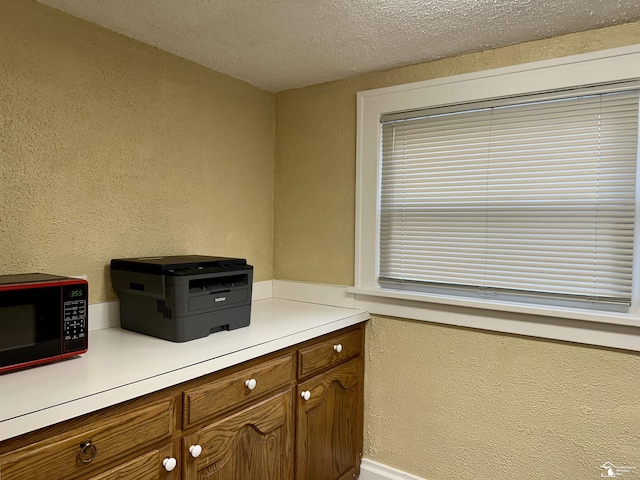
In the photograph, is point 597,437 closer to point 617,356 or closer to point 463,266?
point 617,356

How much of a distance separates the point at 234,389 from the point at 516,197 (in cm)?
136

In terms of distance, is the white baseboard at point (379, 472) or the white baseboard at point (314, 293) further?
the white baseboard at point (314, 293)

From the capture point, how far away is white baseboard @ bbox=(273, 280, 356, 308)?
7.86 ft

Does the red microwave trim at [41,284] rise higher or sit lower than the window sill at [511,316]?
higher

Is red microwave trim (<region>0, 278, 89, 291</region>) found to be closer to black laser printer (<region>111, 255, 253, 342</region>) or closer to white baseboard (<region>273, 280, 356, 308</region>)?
black laser printer (<region>111, 255, 253, 342</region>)

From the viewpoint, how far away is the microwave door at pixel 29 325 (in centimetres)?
126

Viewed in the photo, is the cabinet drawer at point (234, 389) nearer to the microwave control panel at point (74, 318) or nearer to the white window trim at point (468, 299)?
the microwave control panel at point (74, 318)

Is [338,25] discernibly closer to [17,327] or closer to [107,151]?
[107,151]

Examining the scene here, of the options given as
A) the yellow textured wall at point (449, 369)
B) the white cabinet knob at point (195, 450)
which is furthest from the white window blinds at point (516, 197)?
the white cabinet knob at point (195, 450)

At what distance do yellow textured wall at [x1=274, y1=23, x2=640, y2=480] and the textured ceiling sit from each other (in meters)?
0.12

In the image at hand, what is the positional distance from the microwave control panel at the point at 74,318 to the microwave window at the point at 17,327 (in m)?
0.09

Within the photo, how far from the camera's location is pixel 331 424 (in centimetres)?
208

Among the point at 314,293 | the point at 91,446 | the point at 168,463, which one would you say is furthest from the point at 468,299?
the point at 91,446

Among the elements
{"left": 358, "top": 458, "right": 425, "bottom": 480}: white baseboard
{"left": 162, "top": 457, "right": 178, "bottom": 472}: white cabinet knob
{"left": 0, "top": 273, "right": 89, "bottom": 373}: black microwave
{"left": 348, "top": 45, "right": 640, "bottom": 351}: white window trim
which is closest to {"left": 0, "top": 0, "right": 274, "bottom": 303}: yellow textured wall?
{"left": 0, "top": 273, "right": 89, "bottom": 373}: black microwave
